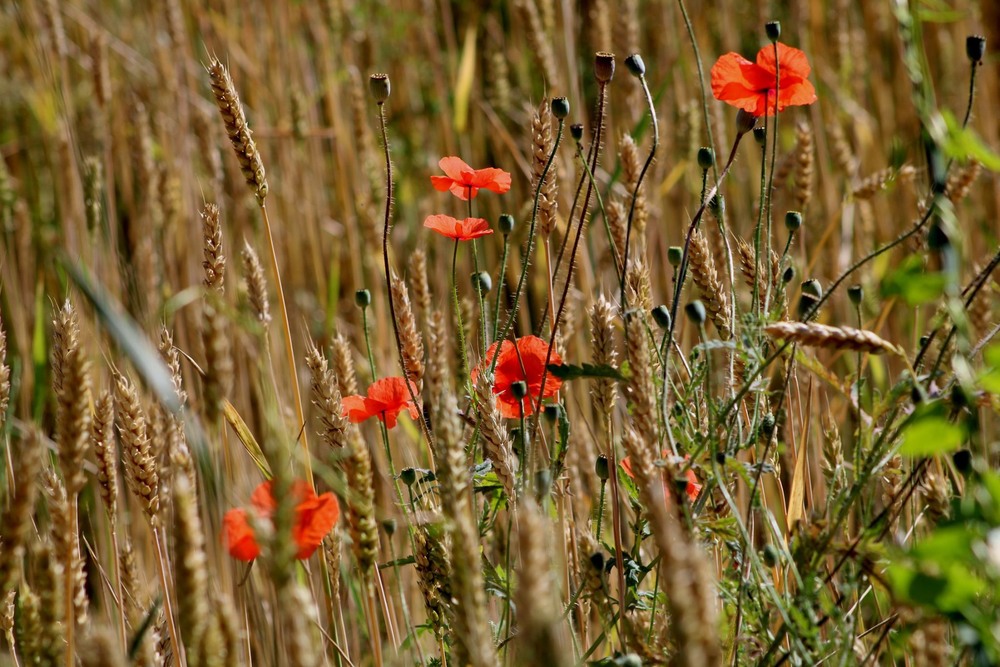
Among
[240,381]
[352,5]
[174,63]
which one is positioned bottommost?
[240,381]

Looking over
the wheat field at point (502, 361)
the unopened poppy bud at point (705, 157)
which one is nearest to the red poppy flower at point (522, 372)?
the wheat field at point (502, 361)

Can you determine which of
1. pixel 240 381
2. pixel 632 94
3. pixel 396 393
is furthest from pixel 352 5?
pixel 396 393

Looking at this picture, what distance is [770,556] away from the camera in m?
0.90

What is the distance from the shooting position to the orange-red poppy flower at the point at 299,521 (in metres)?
0.78

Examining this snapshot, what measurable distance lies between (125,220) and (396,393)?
1.57 m

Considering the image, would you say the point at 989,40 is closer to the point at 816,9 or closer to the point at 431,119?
the point at 816,9

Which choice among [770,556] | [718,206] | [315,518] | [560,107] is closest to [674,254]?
[718,206]

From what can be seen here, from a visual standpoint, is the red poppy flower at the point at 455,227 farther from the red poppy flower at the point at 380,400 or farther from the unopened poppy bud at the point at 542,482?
the unopened poppy bud at the point at 542,482

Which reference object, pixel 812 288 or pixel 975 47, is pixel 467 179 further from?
pixel 975 47

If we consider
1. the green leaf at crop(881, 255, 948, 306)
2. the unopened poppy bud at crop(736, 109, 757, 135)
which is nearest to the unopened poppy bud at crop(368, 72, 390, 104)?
the unopened poppy bud at crop(736, 109, 757, 135)

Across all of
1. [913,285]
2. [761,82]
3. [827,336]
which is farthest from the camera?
[761,82]

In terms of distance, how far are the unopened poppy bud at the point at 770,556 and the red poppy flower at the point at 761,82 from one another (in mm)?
411

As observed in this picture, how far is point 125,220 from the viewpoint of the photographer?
7.58 ft

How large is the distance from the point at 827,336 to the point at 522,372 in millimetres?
323
